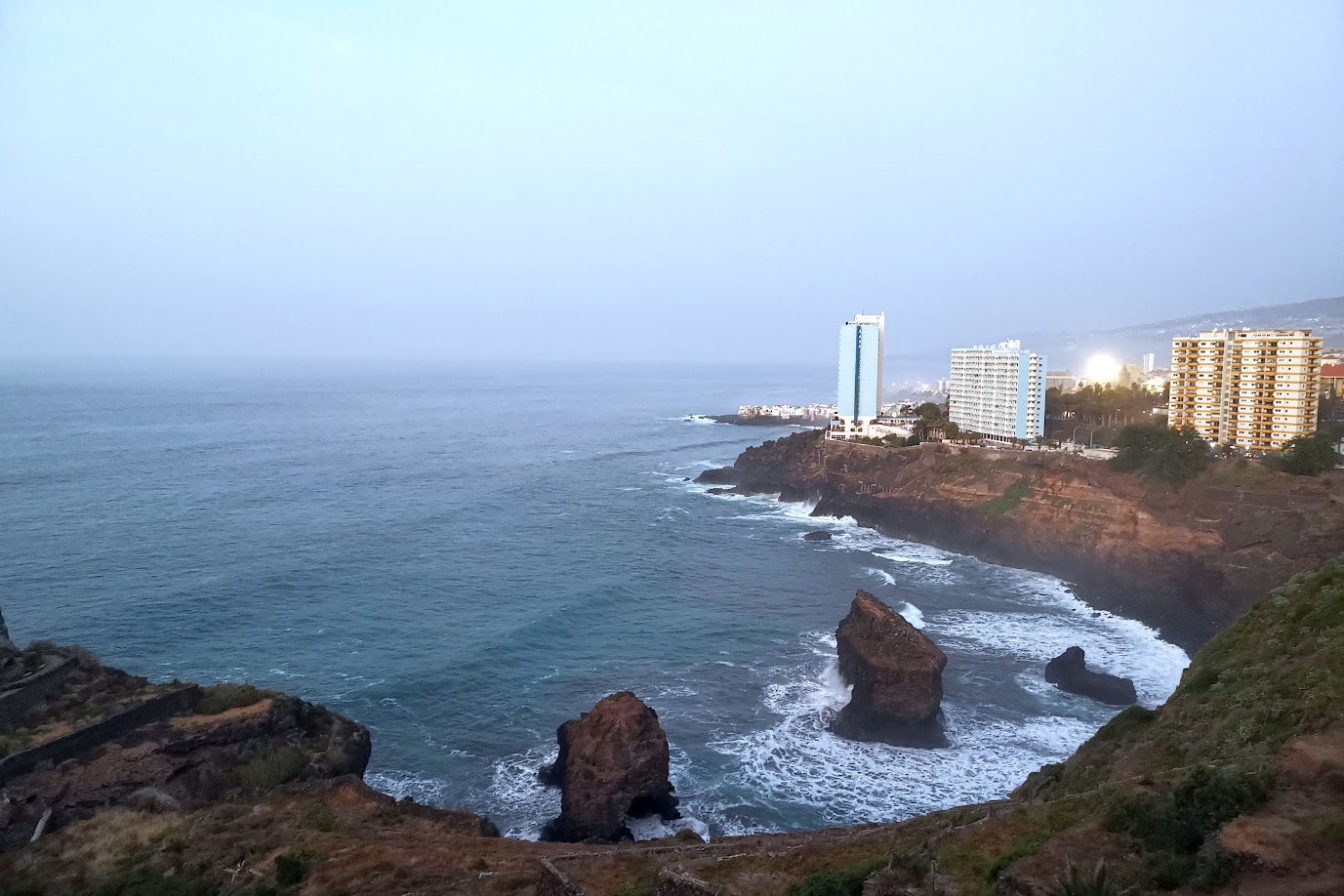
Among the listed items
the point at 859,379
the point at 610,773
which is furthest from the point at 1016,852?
the point at 859,379

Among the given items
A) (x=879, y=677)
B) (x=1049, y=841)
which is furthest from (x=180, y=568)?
(x=1049, y=841)

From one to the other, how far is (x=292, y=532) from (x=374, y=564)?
7.98 meters

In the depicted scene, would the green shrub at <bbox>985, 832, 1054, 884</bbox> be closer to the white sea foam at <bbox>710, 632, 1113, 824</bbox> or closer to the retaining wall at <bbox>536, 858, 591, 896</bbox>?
the retaining wall at <bbox>536, 858, 591, 896</bbox>

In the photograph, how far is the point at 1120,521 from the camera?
132ft

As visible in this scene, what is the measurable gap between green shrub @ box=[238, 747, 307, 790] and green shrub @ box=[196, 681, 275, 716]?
164 centimetres

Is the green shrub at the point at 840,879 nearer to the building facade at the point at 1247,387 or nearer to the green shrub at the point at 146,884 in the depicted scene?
the green shrub at the point at 146,884

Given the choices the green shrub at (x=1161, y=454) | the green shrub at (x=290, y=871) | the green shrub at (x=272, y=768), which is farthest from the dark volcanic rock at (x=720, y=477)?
the green shrub at (x=290, y=871)

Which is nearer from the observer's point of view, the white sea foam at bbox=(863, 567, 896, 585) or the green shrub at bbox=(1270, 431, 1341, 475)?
the green shrub at bbox=(1270, 431, 1341, 475)

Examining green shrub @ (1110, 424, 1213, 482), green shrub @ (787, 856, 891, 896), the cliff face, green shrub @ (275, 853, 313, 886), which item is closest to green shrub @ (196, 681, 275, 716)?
green shrub @ (275, 853, 313, 886)

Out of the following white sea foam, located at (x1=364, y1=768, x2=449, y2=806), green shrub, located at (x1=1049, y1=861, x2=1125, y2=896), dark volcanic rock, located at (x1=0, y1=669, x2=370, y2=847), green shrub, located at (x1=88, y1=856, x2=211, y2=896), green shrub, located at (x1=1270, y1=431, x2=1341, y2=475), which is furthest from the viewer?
green shrub, located at (x1=1270, y1=431, x2=1341, y2=475)

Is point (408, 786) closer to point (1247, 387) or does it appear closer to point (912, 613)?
point (912, 613)

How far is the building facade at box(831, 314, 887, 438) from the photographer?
2872 inches

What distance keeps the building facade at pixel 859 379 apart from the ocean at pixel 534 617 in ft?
56.9

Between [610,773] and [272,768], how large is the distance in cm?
724
